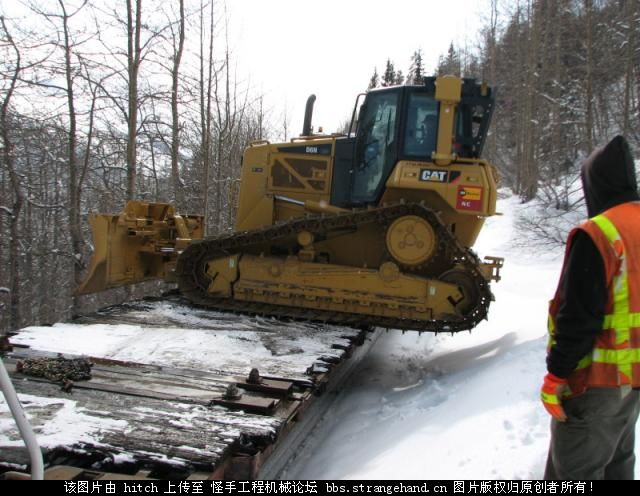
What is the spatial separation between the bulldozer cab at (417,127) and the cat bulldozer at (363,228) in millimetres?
12

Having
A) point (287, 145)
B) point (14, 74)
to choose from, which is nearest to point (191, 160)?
point (14, 74)

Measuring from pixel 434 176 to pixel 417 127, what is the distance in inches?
26.6

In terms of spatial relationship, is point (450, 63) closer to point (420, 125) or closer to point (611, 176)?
point (420, 125)

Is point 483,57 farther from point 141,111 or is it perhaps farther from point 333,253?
point 333,253

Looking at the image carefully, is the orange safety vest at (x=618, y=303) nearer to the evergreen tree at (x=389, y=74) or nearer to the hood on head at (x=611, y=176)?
the hood on head at (x=611, y=176)

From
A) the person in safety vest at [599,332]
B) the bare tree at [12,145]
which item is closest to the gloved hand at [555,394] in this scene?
the person in safety vest at [599,332]

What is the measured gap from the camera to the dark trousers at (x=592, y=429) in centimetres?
216

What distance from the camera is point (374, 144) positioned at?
6191 millimetres

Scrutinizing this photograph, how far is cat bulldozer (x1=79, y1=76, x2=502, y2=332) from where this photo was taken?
18.6ft

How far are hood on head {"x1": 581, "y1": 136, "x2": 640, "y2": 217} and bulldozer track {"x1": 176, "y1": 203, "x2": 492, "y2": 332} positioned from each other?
10.6 feet

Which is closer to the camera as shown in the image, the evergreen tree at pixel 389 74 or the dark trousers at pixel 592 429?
the dark trousers at pixel 592 429

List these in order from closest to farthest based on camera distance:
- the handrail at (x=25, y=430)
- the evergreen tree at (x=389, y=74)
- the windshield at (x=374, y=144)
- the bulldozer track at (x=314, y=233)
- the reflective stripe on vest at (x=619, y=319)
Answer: the handrail at (x=25, y=430)
the reflective stripe on vest at (x=619, y=319)
the bulldozer track at (x=314, y=233)
the windshield at (x=374, y=144)
the evergreen tree at (x=389, y=74)

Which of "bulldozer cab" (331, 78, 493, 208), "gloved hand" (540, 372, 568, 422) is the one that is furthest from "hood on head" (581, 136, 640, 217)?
"bulldozer cab" (331, 78, 493, 208)

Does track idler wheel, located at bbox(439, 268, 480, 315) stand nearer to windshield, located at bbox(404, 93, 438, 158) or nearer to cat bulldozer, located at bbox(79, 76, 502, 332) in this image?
cat bulldozer, located at bbox(79, 76, 502, 332)
